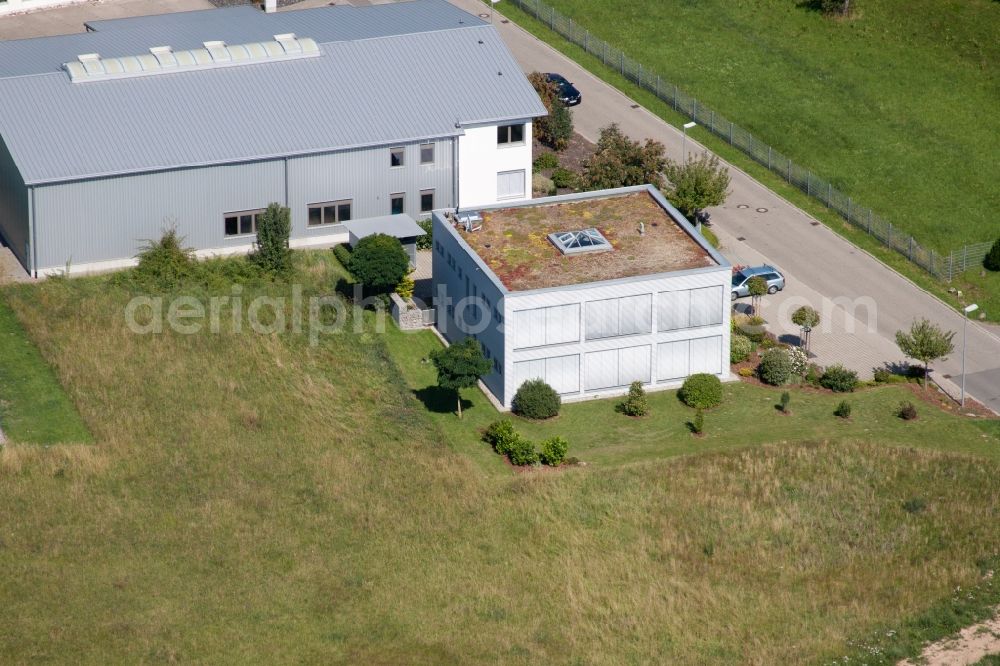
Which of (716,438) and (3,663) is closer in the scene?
(3,663)

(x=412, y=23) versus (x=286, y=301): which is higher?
(x=412, y=23)

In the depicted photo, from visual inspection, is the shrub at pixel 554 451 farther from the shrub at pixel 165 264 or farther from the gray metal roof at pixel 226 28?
the gray metal roof at pixel 226 28

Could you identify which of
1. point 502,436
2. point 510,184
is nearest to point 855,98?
point 510,184

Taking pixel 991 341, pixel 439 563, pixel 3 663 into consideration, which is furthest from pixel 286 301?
pixel 991 341

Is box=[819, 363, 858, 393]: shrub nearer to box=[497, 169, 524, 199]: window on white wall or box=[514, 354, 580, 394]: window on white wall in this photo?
box=[514, 354, 580, 394]: window on white wall

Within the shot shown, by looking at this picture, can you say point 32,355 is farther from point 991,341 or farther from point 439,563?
point 991,341

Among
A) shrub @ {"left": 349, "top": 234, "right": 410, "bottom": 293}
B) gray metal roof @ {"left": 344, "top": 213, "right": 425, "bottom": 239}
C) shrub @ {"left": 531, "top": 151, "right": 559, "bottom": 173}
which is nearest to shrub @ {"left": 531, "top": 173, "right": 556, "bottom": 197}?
shrub @ {"left": 531, "top": 151, "right": 559, "bottom": 173}
